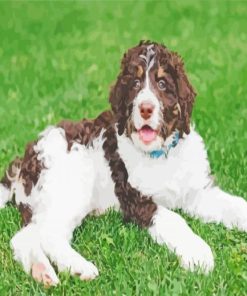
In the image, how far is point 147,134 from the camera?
6.18 metres

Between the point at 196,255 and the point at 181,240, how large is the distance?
185 millimetres

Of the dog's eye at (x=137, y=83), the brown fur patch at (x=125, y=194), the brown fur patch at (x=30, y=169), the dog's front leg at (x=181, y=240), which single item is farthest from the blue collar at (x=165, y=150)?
the brown fur patch at (x=30, y=169)

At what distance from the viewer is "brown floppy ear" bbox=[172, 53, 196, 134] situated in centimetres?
611

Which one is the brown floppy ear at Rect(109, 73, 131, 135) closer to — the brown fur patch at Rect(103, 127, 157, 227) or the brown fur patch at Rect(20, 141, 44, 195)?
the brown fur patch at Rect(103, 127, 157, 227)

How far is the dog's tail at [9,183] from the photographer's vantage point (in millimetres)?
6910

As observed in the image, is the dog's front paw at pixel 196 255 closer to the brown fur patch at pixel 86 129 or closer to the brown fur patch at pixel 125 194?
the brown fur patch at pixel 125 194

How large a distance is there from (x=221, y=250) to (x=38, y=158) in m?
1.40

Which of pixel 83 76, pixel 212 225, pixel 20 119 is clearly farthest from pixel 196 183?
pixel 83 76

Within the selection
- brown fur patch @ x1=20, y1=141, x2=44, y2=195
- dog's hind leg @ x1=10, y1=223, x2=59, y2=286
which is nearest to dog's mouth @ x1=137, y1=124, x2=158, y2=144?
brown fur patch @ x1=20, y1=141, x2=44, y2=195

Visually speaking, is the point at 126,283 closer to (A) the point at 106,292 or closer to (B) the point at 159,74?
(A) the point at 106,292

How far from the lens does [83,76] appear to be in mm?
10602

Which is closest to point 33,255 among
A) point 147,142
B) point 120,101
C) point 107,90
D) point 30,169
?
point 30,169

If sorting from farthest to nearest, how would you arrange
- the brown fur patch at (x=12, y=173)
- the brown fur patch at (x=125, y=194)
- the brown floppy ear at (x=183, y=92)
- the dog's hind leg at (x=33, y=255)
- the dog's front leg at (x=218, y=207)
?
the brown fur patch at (x=12, y=173), the dog's front leg at (x=218, y=207), the brown fur patch at (x=125, y=194), the brown floppy ear at (x=183, y=92), the dog's hind leg at (x=33, y=255)

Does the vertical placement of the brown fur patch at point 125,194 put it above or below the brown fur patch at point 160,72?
below
